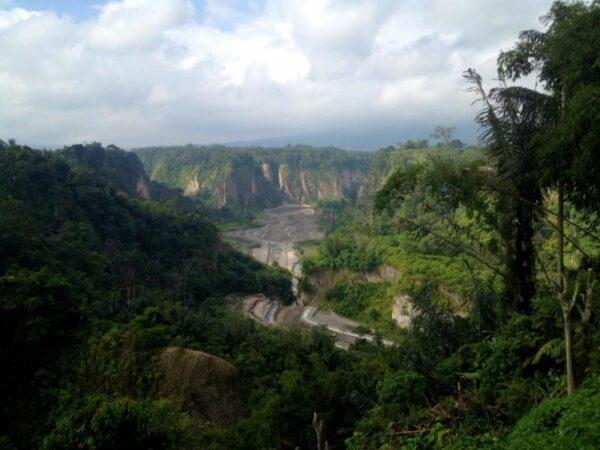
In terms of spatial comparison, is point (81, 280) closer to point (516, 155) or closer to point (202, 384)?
point (202, 384)

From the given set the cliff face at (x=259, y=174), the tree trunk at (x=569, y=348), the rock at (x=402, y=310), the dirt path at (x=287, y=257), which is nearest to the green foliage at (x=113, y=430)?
the tree trunk at (x=569, y=348)

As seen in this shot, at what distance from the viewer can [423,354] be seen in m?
11.4

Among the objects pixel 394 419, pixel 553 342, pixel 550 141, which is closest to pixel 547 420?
pixel 553 342

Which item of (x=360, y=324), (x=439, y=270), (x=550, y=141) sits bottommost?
(x=360, y=324)

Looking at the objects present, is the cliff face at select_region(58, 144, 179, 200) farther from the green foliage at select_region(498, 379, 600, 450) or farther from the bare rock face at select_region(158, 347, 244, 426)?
the green foliage at select_region(498, 379, 600, 450)

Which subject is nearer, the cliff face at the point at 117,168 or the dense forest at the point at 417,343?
the dense forest at the point at 417,343

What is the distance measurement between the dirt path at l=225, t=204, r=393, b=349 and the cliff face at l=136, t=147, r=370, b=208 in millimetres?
6817

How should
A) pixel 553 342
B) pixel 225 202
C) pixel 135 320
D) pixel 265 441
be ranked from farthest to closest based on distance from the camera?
pixel 225 202 < pixel 135 320 < pixel 265 441 < pixel 553 342

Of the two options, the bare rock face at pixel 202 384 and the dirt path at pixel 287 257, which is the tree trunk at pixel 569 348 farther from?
the dirt path at pixel 287 257

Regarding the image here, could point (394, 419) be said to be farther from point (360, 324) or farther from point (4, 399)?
point (360, 324)

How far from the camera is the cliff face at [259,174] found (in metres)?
112

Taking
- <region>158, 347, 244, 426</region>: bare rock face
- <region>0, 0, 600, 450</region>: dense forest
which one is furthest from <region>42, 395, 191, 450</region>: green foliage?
<region>158, 347, 244, 426</region>: bare rock face

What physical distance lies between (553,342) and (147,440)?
6884 millimetres

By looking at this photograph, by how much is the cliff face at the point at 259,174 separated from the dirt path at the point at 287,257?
22.4ft
